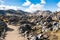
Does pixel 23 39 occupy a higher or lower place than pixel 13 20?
lower

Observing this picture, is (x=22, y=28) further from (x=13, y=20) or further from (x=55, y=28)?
(x=13, y=20)

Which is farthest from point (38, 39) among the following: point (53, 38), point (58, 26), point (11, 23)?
point (11, 23)

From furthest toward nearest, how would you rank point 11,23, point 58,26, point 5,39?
1. point 11,23
2. point 58,26
3. point 5,39

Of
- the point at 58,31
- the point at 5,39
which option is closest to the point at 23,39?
the point at 5,39

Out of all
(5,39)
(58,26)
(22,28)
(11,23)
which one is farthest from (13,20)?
(5,39)

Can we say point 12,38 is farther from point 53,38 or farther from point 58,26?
point 58,26

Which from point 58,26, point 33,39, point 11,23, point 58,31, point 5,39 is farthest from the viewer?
point 11,23

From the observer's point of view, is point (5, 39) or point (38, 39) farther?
point (5, 39)

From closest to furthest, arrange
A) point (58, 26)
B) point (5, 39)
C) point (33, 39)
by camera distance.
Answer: point (33, 39) < point (5, 39) < point (58, 26)

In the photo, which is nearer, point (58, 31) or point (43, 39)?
point (43, 39)
